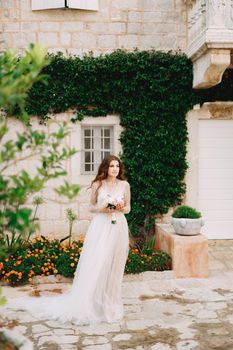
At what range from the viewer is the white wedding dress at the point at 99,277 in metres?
5.53

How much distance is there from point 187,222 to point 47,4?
4.57 metres

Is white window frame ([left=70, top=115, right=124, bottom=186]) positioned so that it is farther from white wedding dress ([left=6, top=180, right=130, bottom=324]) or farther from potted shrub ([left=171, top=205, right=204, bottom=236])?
white wedding dress ([left=6, top=180, right=130, bottom=324])

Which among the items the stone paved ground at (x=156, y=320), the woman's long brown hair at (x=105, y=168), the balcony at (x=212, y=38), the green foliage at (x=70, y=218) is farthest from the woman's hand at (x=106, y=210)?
the balcony at (x=212, y=38)

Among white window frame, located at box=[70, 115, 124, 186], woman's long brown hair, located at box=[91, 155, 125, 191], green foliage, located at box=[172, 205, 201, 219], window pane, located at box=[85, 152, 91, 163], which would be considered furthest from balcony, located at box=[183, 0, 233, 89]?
woman's long brown hair, located at box=[91, 155, 125, 191]

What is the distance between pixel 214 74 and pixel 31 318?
488 centimetres

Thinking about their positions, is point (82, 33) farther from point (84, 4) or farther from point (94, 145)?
point (94, 145)

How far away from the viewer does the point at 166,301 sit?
6246mm

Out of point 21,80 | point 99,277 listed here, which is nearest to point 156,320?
point 99,277

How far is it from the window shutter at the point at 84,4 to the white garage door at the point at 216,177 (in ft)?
9.45

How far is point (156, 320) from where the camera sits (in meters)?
5.53

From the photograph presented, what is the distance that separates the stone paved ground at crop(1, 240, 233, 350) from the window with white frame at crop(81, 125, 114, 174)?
2.67 m

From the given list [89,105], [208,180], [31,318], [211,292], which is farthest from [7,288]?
[208,180]

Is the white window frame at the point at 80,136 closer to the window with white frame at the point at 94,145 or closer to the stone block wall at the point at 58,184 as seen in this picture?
the stone block wall at the point at 58,184

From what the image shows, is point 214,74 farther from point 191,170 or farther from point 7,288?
point 7,288
